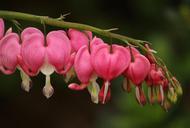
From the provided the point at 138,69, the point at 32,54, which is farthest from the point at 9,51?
the point at 138,69

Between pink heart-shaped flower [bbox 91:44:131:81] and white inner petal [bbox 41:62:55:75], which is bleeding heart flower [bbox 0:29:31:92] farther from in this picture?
pink heart-shaped flower [bbox 91:44:131:81]

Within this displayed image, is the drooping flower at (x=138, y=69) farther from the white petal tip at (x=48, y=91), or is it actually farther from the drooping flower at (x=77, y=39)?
the white petal tip at (x=48, y=91)

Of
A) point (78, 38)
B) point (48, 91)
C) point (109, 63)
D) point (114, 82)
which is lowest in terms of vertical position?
point (114, 82)

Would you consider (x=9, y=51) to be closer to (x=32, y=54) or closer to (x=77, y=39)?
(x=32, y=54)

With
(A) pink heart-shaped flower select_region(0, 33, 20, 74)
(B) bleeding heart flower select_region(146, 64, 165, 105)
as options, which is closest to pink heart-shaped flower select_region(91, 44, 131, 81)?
(B) bleeding heart flower select_region(146, 64, 165, 105)

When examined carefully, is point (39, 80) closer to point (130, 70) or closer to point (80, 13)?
point (80, 13)

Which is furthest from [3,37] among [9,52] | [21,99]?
[21,99]

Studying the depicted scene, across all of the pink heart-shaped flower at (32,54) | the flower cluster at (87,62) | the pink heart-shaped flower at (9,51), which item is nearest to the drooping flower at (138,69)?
the flower cluster at (87,62)
